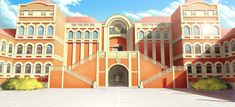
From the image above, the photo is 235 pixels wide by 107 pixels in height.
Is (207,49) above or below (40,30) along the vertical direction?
below

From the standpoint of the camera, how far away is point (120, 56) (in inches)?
1212

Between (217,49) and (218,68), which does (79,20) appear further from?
(218,68)

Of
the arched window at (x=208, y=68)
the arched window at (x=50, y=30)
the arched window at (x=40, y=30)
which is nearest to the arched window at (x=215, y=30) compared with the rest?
the arched window at (x=208, y=68)

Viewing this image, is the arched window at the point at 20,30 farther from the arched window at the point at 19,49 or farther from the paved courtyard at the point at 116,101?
the paved courtyard at the point at 116,101

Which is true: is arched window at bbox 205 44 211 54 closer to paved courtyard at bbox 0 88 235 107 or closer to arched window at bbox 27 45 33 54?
paved courtyard at bbox 0 88 235 107

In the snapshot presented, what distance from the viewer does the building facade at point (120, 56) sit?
28719mm

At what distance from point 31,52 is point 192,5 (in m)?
26.6

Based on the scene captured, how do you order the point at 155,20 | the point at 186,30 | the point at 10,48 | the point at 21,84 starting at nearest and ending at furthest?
1. the point at 21,84
2. the point at 10,48
3. the point at 186,30
4. the point at 155,20

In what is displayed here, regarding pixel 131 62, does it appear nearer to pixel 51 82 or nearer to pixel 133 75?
pixel 133 75

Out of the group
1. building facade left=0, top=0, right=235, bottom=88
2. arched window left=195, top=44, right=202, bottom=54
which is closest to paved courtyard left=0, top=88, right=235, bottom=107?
building facade left=0, top=0, right=235, bottom=88

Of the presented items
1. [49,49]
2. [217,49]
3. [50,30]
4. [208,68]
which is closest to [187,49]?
[208,68]

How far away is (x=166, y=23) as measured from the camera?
36438 millimetres

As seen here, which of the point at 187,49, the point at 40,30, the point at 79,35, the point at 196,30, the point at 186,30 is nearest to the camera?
the point at 187,49

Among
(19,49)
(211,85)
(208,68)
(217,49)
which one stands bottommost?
(211,85)
